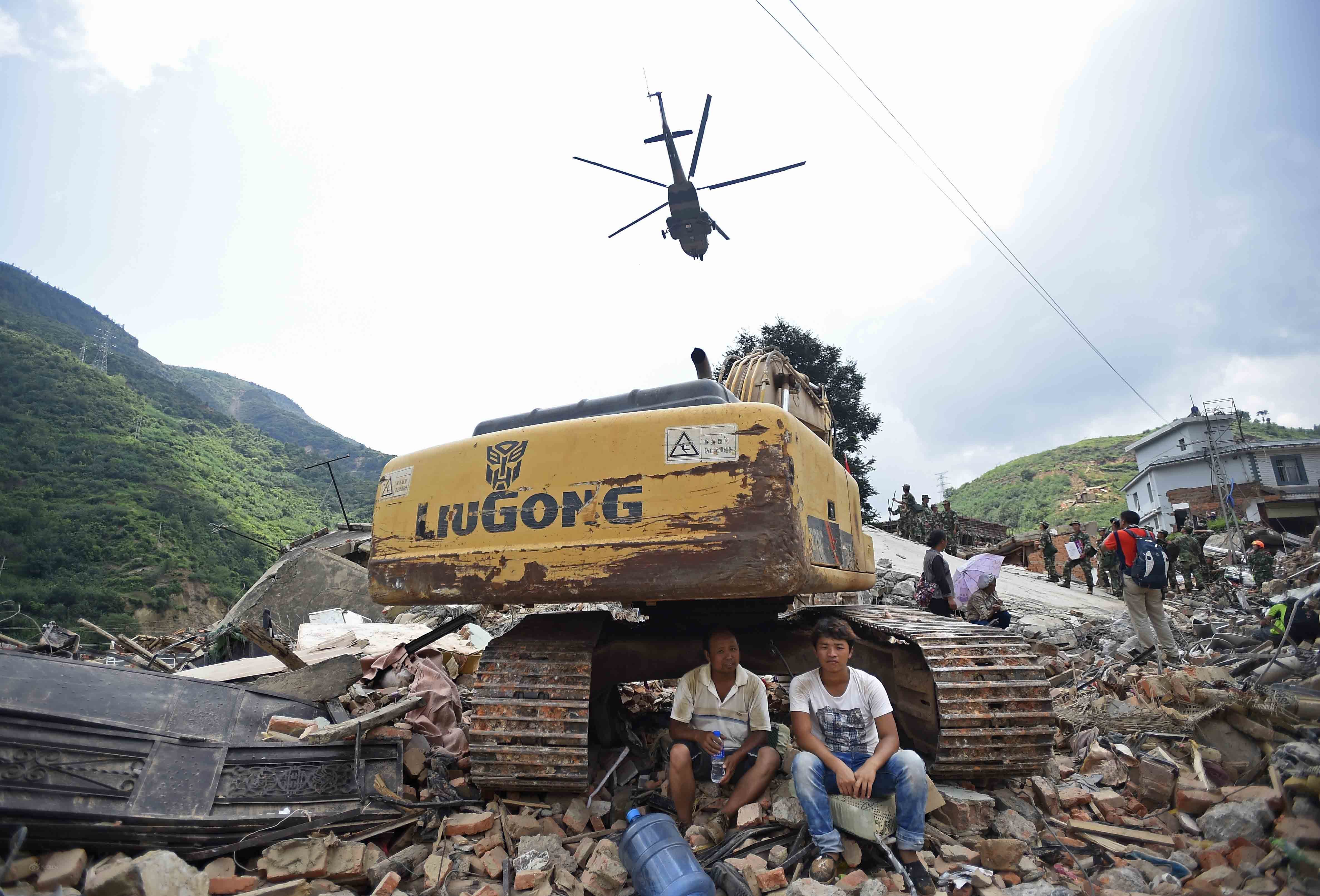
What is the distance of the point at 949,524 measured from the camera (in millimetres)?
18719

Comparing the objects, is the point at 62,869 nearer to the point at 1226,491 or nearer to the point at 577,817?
the point at 577,817

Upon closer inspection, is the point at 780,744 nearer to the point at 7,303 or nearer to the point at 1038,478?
the point at 1038,478

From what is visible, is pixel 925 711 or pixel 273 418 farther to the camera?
pixel 273 418

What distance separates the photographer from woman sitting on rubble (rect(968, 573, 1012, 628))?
6090mm

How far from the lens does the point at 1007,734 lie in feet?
9.52

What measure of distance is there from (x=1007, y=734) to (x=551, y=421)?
2.48 m

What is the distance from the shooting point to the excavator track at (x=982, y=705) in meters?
2.91

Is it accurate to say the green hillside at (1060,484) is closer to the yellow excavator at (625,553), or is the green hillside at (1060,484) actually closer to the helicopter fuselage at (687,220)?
the helicopter fuselage at (687,220)

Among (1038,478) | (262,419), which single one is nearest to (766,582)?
(1038,478)

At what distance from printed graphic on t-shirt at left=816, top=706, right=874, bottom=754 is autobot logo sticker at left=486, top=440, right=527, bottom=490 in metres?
1.72

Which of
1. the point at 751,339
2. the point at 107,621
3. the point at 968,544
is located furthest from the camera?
the point at 751,339

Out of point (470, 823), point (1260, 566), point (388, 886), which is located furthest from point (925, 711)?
point (1260, 566)

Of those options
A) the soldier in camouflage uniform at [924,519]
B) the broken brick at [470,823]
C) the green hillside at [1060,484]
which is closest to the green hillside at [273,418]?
the green hillside at [1060,484]

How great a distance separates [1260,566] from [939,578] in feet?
32.2
